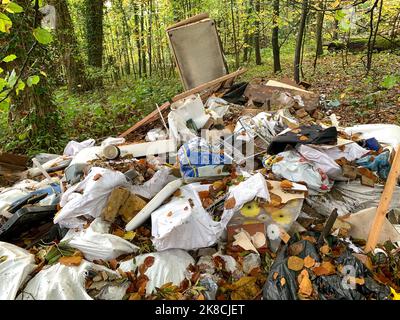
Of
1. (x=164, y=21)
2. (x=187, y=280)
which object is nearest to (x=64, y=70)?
(x=164, y=21)

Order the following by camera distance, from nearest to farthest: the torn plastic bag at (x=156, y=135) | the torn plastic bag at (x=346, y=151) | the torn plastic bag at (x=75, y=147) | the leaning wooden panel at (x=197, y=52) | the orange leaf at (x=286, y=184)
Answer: the orange leaf at (x=286, y=184) → the torn plastic bag at (x=346, y=151) → the torn plastic bag at (x=156, y=135) → the torn plastic bag at (x=75, y=147) → the leaning wooden panel at (x=197, y=52)

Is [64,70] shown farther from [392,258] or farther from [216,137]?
[392,258]

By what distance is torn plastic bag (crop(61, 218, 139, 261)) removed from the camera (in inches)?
100

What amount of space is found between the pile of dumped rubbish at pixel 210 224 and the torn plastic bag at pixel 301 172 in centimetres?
1

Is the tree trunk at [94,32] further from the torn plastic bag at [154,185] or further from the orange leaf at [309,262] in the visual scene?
the orange leaf at [309,262]

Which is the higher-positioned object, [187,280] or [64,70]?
[64,70]

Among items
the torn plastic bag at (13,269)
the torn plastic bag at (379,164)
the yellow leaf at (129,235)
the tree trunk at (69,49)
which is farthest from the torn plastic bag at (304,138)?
the tree trunk at (69,49)

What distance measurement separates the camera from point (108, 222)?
289 cm

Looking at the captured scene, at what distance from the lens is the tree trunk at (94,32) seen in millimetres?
8898

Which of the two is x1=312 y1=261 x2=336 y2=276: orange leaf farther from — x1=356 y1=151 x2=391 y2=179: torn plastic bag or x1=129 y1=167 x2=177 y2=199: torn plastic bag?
x1=129 y1=167 x2=177 y2=199: torn plastic bag

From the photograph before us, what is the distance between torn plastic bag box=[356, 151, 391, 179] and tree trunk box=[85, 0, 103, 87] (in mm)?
7417

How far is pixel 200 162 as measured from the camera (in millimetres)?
3191

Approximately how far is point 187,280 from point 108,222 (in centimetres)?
95
